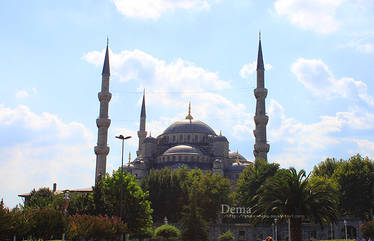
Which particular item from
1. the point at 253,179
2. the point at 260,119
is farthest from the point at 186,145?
the point at 253,179

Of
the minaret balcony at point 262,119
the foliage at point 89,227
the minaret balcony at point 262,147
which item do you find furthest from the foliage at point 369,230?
the minaret balcony at point 262,119

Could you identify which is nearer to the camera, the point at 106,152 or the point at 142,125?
the point at 106,152

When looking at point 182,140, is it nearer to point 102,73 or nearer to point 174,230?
point 102,73

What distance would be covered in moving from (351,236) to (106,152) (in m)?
36.5

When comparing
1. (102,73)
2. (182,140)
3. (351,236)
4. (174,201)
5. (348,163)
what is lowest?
(351,236)

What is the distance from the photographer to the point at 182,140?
294ft

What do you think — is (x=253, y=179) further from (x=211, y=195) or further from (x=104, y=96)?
(x=104, y=96)

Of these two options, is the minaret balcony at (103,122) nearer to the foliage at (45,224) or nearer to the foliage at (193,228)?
the foliage at (193,228)

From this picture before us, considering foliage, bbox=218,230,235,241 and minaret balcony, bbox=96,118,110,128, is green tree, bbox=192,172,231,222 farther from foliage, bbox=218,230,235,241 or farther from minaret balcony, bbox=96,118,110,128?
minaret balcony, bbox=96,118,110,128

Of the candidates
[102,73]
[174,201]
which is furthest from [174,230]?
[102,73]

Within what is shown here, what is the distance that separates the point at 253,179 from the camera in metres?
51.8

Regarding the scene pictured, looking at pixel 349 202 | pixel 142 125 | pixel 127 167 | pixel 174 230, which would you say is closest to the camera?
pixel 174 230

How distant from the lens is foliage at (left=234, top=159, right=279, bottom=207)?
51312 millimetres

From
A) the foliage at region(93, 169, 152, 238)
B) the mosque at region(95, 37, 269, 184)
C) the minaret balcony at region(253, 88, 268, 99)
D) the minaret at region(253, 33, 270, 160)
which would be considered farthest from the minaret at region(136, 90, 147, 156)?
the foliage at region(93, 169, 152, 238)
